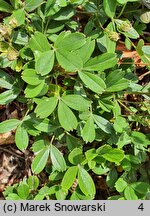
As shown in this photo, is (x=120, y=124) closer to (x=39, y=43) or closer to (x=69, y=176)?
(x=69, y=176)

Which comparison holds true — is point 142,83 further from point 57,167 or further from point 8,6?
point 8,6

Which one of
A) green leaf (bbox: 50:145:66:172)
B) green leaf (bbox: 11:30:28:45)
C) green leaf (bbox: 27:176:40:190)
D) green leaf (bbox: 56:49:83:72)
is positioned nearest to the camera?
green leaf (bbox: 56:49:83:72)

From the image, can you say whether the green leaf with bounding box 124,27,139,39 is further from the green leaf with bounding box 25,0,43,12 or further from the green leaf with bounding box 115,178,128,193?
the green leaf with bounding box 115,178,128,193

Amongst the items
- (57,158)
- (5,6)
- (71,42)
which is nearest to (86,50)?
(71,42)

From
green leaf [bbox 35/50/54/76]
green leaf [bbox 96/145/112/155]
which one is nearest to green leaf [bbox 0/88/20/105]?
green leaf [bbox 35/50/54/76]

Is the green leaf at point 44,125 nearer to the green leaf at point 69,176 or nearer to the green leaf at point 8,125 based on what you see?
the green leaf at point 8,125
